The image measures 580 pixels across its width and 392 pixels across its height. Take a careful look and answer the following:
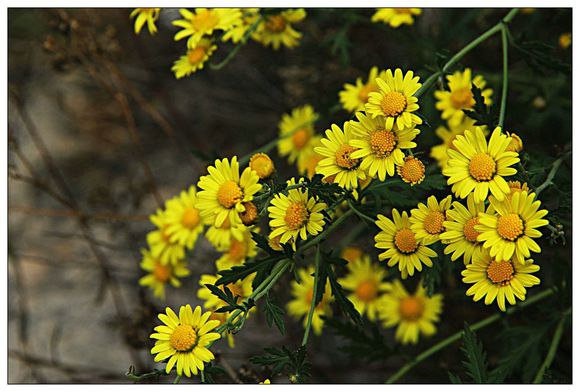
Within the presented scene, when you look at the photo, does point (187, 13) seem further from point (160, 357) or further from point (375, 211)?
point (160, 357)

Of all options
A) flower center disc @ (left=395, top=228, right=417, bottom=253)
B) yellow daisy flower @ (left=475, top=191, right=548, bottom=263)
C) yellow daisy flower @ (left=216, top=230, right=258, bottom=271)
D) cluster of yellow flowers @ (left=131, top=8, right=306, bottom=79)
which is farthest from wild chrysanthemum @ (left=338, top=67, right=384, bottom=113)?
yellow daisy flower @ (left=475, top=191, right=548, bottom=263)

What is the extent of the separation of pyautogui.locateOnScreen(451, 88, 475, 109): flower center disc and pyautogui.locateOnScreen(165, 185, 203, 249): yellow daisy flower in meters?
0.82

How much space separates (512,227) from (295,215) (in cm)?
45

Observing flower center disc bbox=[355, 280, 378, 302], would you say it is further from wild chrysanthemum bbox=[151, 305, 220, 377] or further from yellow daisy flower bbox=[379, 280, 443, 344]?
wild chrysanthemum bbox=[151, 305, 220, 377]

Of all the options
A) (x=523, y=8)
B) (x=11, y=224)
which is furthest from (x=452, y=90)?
(x=11, y=224)

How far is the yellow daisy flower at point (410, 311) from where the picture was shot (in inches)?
85.2

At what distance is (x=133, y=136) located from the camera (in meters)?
2.49

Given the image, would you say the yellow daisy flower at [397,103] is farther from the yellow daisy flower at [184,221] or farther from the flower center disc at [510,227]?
the yellow daisy flower at [184,221]

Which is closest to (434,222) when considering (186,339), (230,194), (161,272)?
(230,194)

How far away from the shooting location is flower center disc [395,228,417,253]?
141 centimetres

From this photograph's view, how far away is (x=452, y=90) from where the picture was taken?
1856 millimetres

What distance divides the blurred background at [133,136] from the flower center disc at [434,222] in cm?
86

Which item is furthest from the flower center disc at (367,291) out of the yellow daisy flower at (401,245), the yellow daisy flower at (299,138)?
the yellow daisy flower at (401,245)

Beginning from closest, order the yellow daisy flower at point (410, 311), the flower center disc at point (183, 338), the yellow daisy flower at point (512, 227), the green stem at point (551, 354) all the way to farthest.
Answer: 1. the yellow daisy flower at point (512, 227)
2. the flower center disc at point (183, 338)
3. the green stem at point (551, 354)
4. the yellow daisy flower at point (410, 311)
